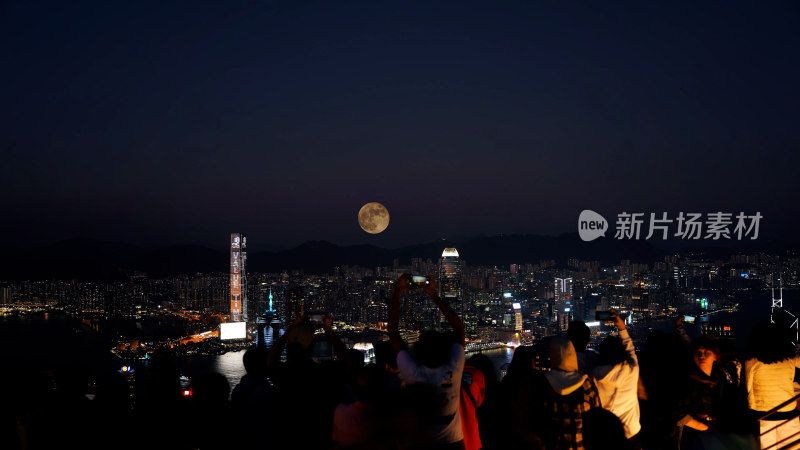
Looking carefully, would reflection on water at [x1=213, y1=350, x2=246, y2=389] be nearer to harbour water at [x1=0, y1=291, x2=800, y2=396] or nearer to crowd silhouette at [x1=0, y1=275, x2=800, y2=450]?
harbour water at [x1=0, y1=291, x2=800, y2=396]

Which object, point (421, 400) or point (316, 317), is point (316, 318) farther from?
point (421, 400)

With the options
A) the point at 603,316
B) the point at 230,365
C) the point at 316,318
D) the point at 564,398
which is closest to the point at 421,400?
the point at 564,398

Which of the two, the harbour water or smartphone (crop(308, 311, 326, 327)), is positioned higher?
smartphone (crop(308, 311, 326, 327))

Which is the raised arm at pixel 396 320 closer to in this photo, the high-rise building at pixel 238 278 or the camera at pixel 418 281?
the camera at pixel 418 281

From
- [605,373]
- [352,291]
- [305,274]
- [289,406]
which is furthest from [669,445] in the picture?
[305,274]

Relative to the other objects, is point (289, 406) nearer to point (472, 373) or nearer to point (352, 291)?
point (472, 373)

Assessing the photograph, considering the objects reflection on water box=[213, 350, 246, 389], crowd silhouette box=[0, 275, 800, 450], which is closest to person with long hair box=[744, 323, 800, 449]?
crowd silhouette box=[0, 275, 800, 450]
